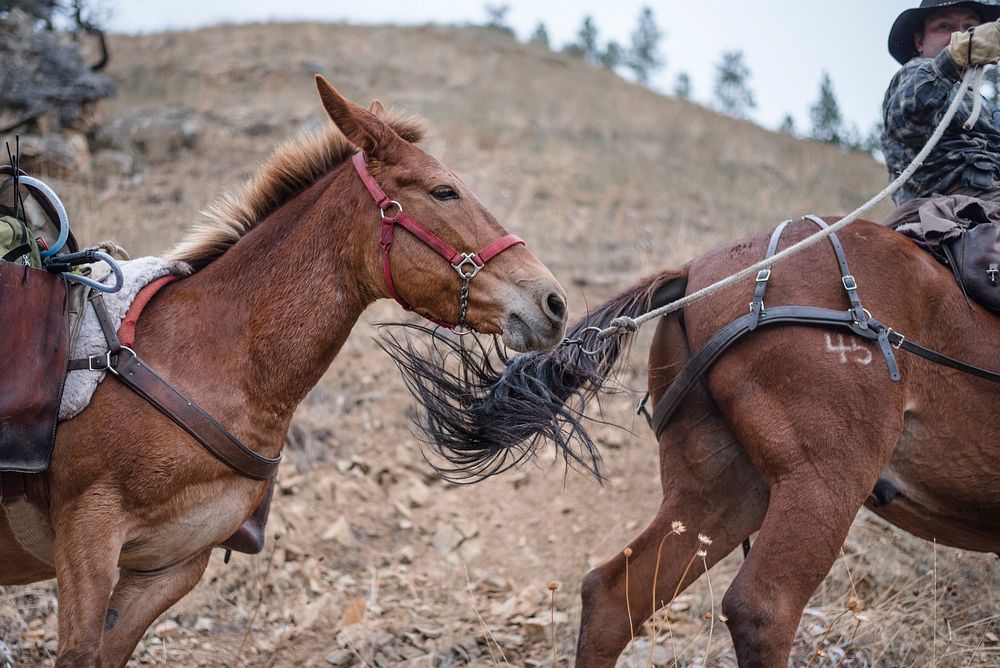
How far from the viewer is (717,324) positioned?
9.19 ft

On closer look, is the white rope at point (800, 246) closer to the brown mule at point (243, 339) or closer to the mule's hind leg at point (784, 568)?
the brown mule at point (243, 339)

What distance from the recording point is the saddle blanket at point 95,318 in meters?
2.38

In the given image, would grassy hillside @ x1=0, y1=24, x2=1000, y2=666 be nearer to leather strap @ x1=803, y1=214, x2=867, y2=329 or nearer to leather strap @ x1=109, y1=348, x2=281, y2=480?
leather strap @ x1=803, y1=214, x2=867, y2=329

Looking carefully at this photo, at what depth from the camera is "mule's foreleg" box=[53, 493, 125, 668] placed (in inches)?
88.0

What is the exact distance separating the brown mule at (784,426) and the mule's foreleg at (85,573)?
3.98ft

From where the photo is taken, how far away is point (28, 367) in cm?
230

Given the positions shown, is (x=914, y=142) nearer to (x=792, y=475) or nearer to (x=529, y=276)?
(x=792, y=475)

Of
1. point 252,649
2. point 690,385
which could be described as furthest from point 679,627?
point 252,649

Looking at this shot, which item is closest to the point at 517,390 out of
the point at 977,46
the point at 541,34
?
the point at 977,46

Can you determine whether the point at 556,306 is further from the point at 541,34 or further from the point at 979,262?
the point at 541,34

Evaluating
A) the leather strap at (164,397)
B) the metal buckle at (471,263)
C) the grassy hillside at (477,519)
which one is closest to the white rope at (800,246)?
the grassy hillside at (477,519)

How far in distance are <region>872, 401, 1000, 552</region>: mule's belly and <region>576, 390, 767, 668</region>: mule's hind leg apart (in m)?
0.52

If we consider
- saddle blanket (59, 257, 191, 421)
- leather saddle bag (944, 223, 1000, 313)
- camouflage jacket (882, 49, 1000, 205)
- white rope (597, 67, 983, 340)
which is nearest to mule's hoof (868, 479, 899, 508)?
leather saddle bag (944, 223, 1000, 313)

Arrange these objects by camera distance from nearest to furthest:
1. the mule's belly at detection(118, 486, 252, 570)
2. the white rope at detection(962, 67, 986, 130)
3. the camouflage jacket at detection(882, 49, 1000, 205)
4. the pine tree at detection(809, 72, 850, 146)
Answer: the mule's belly at detection(118, 486, 252, 570) → the white rope at detection(962, 67, 986, 130) → the camouflage jacket at detection(882, 49, 1000, 205) → the pine tree at detection(809, 72, 850, 146)
